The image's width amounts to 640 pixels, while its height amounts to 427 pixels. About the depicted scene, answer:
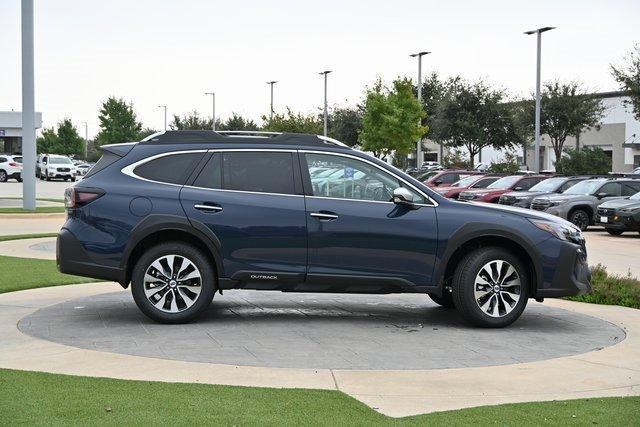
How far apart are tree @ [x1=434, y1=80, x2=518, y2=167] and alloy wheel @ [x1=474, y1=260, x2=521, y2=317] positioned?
51.4 metres

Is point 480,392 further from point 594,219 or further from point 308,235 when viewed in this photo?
point 594,219

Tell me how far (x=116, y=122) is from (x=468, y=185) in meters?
62.2

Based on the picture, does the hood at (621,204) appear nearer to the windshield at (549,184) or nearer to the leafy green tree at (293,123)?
the windshield at (549,184)

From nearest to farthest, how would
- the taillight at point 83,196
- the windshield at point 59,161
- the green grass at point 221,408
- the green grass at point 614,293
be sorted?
the green grass at point 221,408 < the taillight at point 83,196 < the green grass at point 614,293 < the windshield at point 59,161

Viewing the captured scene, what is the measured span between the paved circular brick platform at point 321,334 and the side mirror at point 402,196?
1.28 metres

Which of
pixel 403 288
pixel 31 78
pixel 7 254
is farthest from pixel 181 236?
pixel 31 78

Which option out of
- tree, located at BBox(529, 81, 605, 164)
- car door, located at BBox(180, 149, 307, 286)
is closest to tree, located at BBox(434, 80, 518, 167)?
tree, located at BBox(529, 81, 605, 164)

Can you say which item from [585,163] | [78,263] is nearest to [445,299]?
[78,263]

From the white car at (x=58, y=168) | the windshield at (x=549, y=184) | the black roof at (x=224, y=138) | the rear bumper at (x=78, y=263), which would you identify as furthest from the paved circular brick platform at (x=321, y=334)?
the white car at (x=58, y=168)

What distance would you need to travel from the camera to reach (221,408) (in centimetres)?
595

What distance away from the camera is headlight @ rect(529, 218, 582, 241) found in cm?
952

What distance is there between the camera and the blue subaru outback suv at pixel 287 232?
911 cm

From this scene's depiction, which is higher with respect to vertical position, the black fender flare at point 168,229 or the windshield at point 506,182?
the windshield at point 506,182

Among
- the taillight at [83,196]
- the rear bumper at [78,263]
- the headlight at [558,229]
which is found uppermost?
the taillight at [83,196]
